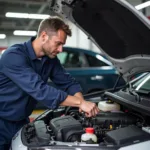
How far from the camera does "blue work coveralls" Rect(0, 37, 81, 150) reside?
173 cm

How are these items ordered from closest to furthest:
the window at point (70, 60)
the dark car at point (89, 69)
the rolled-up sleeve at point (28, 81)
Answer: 1. the rolled-up sleeve at point (28, 81)
2. the dark car at point (89, 69)
3. the window at point (70, 60)

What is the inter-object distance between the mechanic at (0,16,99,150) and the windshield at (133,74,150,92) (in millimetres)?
603

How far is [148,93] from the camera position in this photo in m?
2.11

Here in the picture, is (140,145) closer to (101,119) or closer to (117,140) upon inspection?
(117,140)

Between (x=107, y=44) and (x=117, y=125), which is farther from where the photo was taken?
(x=107, y=44)

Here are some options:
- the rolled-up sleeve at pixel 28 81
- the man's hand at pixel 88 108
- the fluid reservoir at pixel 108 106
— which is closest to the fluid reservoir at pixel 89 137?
the man's hand at pixel 88 108

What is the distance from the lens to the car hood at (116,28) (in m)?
1.70

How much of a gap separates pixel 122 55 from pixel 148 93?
15.1 inches

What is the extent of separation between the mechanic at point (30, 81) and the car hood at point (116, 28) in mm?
173

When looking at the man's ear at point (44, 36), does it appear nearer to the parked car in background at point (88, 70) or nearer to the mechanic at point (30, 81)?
the mechanic at point (30, 81)

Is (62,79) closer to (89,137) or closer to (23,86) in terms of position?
(23,86)

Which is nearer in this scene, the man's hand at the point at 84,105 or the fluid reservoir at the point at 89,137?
the fluid reservoir at the point at 89,137

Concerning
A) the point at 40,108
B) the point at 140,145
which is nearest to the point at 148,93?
the point at 140,145

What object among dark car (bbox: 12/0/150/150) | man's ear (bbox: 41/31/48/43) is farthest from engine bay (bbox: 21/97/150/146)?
man's ear (bbox: 41/31/48/43)
